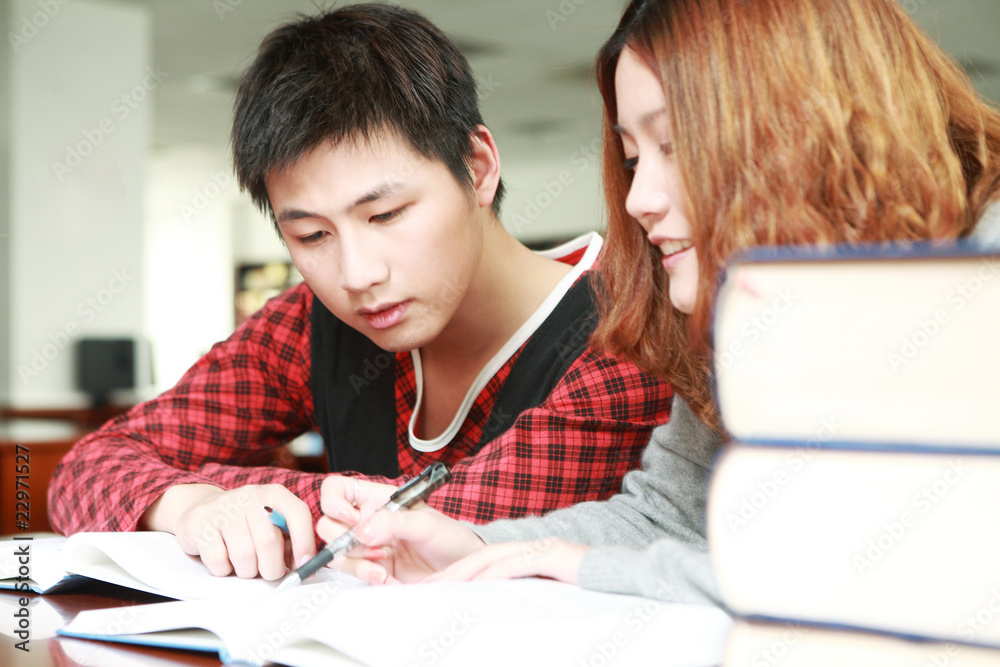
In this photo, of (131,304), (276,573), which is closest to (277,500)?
(276,573)

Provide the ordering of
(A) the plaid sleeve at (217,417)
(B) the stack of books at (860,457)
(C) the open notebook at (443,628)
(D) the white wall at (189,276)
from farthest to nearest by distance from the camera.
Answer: (D) the white wall at (189,276) < (A) the plaid sleeve at (217,417) < (C) the open notebook at (443,628) < (B) the stack of books at (860,457)

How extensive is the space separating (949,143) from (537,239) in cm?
850

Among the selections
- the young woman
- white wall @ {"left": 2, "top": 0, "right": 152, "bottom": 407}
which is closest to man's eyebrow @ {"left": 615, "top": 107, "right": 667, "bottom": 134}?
the young woman

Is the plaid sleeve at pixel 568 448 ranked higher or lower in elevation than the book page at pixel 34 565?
higher

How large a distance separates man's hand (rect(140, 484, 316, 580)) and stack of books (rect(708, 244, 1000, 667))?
502 millimetres

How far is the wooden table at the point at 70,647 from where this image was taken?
1.84ft

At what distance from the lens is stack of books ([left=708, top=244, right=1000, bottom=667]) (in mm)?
351

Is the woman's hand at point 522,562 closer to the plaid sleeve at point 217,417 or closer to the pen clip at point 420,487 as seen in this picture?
the pen clip at point 420,487

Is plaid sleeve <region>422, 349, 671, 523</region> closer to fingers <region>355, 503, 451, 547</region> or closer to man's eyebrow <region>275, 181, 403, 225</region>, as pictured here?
fingers <region>355, 503, 451, 547</region>

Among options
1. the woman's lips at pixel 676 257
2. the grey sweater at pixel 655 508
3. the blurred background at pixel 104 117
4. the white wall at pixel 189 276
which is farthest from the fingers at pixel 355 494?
the white wall at pixel 189 276

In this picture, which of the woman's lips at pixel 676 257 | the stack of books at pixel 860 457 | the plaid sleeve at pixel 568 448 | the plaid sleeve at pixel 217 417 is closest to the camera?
the stack of books at pixel 860 457

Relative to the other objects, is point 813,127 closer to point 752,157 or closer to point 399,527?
point 752,157

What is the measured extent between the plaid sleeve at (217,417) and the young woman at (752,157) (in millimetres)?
489

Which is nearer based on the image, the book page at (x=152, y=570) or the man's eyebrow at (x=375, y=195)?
the book page at (x=152, y=570)
